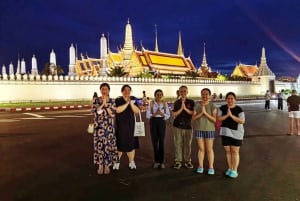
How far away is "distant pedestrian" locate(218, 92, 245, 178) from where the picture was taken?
17.3 feet

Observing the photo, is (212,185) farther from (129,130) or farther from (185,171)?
(129,130)

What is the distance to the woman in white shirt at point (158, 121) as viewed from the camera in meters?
5.89

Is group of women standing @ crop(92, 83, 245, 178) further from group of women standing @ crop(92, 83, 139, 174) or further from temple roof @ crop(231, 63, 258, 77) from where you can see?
temple roof @ crop(231, 63, 258, 77)

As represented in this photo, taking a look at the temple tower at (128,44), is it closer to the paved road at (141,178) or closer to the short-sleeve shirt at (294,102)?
the short-sleeve shirt at (294,102)

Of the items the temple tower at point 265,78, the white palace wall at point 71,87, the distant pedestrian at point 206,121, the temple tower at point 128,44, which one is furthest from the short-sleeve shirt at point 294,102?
the temple tower at point 265,78

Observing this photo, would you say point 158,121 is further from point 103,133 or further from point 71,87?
point 71,87

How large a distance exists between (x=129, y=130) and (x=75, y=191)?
1565 millimetres

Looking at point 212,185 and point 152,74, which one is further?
point 152,74

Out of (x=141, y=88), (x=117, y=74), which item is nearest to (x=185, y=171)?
(x=141, y=88)

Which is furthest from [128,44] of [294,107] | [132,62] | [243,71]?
Answer: [294,107]

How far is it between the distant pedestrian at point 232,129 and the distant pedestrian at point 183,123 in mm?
631

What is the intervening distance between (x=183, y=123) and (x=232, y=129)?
0.92 meters

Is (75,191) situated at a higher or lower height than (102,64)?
lower

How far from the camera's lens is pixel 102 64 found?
47.7 m
